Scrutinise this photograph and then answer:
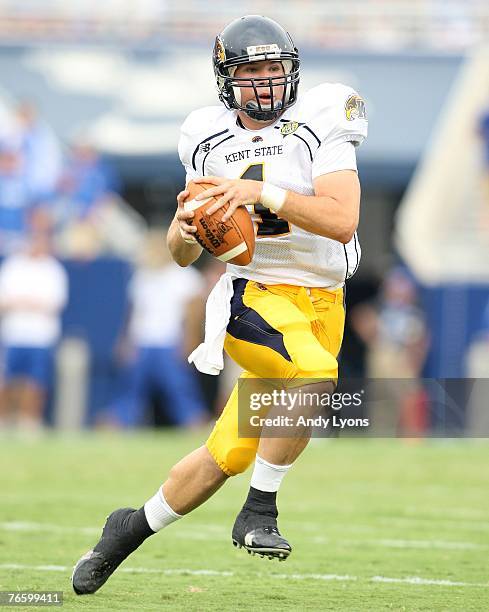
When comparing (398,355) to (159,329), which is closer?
A: (159,329)

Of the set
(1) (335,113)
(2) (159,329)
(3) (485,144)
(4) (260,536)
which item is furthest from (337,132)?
(3) (485,144)

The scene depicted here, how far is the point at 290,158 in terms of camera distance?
14.3 feet

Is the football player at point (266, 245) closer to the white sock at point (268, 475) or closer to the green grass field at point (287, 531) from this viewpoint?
the white sock at point (268, 475)

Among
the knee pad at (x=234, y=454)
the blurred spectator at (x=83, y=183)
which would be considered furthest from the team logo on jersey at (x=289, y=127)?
the blurred spectator at (x=83, y=183)

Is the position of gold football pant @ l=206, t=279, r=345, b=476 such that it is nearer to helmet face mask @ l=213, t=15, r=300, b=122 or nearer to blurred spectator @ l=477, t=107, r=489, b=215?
helmet face mask @ l=213, t=15, r=300, b=122

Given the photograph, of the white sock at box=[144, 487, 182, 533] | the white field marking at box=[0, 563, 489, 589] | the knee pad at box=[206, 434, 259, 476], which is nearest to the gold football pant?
the knee pad at box=[206, 434, 259, 476]

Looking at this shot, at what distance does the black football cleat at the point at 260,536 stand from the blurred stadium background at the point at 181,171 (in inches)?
298

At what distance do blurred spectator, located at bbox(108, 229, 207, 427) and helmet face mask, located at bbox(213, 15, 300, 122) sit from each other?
7133 millimetres

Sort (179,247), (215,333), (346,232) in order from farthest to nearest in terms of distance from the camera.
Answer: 1. (179,247)
2. (215,333)
3. (346,232)

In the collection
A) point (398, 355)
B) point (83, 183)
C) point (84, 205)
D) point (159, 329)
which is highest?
point (83, 183)

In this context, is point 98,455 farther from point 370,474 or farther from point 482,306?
point 482,306

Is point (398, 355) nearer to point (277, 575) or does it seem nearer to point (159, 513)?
point (277, 575)

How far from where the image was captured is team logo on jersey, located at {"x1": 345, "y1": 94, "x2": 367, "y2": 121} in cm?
431

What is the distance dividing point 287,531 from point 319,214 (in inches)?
95.7
